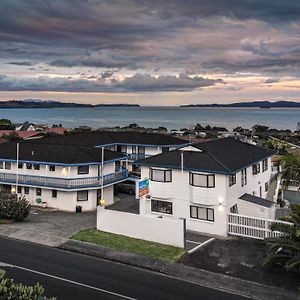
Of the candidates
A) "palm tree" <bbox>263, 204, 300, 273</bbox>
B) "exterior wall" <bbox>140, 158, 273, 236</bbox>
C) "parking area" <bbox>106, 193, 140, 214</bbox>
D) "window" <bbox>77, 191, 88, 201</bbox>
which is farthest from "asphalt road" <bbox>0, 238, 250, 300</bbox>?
"window" <bbox>77, 191, 88, 201</bbox>

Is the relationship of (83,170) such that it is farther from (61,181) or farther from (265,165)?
(265,165)

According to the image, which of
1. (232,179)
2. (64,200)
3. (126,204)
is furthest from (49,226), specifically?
(232,179)

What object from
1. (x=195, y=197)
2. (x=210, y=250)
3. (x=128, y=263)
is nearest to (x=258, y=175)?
(x=195, y=197)

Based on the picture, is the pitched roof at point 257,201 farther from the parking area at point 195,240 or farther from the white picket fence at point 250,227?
the parking area at point 195,240

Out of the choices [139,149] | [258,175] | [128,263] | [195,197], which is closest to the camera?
[128,263]

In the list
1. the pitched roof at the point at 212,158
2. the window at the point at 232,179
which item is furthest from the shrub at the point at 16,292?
the window at the point at 232,179

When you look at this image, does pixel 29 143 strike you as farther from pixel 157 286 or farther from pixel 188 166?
pixel 157 286
